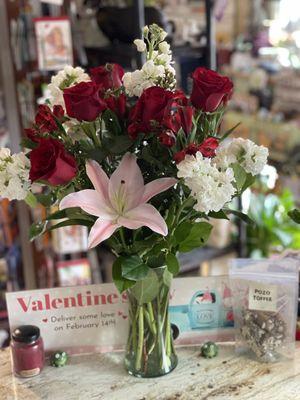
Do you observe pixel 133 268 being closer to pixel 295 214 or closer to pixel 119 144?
pixel 119 144

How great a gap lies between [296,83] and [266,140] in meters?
0.40

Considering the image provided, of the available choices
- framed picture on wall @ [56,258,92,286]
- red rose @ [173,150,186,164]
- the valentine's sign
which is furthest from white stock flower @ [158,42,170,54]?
framed picture on wall @ [56,258,92,286]

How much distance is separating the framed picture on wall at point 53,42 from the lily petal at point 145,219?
1191 millimetres

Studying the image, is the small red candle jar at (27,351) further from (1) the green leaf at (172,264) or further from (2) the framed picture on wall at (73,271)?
(2) the framed picture on wall at (73,271)

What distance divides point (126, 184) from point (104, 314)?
38 cm

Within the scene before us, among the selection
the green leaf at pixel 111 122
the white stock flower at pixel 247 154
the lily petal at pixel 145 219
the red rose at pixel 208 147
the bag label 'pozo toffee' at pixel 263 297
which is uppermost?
the green leaf at pixel 111 122

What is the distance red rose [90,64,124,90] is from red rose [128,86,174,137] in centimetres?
10

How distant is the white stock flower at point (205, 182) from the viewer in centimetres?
95

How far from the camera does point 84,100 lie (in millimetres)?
952

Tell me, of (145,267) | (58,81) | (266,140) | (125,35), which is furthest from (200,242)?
(266,140)

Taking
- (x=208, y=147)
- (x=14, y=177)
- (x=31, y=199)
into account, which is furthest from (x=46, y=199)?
(x=208, y=147)

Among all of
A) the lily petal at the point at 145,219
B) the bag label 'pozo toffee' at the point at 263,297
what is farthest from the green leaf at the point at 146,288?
the bag label 'pozo toffee' at the point at 263,297

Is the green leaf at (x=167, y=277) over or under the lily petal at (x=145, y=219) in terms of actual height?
under

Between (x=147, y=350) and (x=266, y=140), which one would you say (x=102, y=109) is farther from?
(x=266, y=140)
